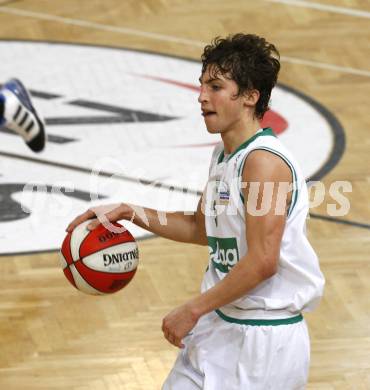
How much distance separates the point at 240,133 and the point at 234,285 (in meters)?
0.59

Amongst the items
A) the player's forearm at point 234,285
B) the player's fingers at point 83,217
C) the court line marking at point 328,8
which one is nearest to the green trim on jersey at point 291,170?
the player's forearm at point 234,285

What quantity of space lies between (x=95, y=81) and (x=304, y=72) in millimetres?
1801

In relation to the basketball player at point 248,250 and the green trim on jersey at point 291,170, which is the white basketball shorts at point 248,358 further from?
the green trim on jersey at point 291,170

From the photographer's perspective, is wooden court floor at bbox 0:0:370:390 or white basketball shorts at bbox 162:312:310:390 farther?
wooden court floor at bbox 0:0:370:390

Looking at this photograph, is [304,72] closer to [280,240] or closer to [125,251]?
[125,251]

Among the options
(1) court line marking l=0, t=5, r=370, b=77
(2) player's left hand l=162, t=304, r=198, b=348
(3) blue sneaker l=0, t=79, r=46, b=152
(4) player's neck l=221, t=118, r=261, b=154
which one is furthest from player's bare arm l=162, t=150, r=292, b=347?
(1) court line marking l=0, t=5, r=370, b=77

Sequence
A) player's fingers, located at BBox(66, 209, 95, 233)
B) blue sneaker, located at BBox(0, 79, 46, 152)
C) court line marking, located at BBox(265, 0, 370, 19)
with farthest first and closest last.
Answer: court line marking, located at BBox(265, 0, 370, 19), blue sneaker, located at BBox(0, 79, 46, 152), player's fingers, located at BBox(66, 209, 95, 233)

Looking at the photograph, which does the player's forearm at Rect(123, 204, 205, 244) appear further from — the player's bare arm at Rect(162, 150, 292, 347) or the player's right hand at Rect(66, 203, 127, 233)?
the player's bare arm at Rect(162, 150, 292, 347)

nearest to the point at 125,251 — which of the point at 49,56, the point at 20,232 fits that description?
the point at 20,232

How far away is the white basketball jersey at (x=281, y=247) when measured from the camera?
436 centimetres

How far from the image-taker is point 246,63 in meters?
4.36

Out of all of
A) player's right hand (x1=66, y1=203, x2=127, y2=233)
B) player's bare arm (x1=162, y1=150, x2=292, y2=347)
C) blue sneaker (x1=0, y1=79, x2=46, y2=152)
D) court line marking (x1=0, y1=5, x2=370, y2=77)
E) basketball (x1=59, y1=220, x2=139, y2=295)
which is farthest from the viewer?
court line marking (x1=0, y1=5, x2=370, y2=77)

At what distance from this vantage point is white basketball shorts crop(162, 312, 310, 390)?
4.45 m

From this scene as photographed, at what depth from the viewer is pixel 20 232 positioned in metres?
7.68
